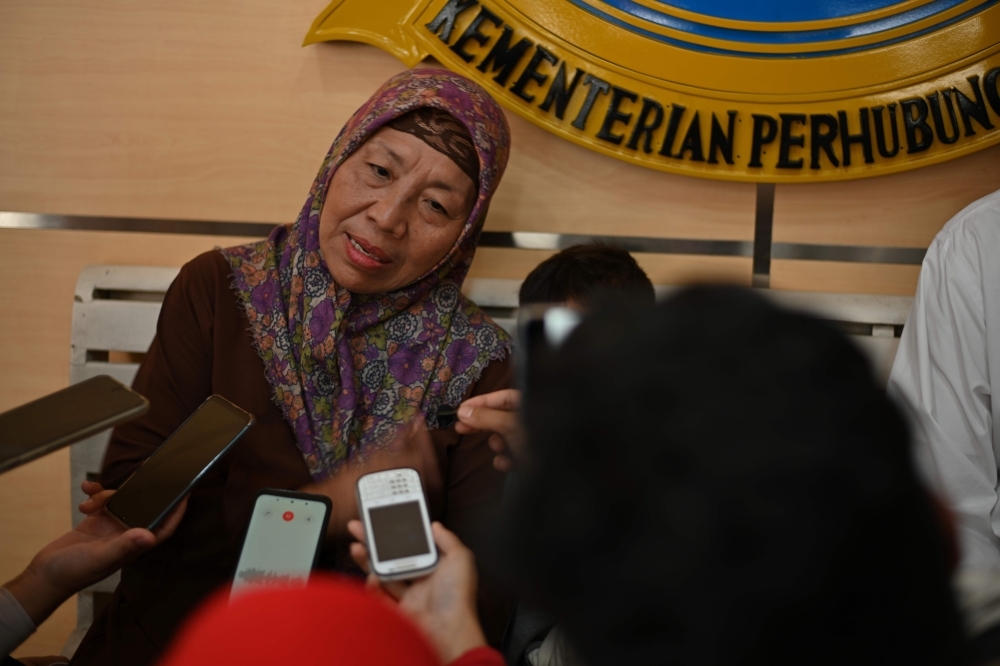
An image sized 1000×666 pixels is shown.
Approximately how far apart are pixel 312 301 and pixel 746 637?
1.29 m

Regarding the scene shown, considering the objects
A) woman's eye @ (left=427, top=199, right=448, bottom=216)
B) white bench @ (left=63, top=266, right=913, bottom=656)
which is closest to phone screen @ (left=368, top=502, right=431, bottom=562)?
woman's eye @ (left=427, top=199, right=448, bottom=216)

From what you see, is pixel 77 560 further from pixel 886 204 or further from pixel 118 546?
pixel 886 204

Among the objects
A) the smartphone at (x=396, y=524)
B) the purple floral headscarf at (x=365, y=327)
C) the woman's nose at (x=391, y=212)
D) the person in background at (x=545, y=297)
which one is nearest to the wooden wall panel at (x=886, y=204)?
the person in background at (x=545, y=297)

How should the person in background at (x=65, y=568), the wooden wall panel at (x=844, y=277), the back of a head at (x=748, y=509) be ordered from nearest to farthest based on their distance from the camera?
the back of a head at (x=748, y=509), the person in background at (x=65, y=568), the wooden wall panel at (x=844, y=277)

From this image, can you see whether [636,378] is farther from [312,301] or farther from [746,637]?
[312,301]

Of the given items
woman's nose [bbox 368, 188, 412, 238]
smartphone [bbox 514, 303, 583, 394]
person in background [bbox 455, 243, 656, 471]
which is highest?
woman's nose [bbox 368, 188, 412, 238]

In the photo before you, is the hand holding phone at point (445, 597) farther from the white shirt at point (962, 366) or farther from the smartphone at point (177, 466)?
the white shirt at point (962, 366)

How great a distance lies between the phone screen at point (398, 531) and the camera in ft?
3.15

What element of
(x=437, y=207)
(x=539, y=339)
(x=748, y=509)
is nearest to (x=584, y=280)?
(x=437, y=207)

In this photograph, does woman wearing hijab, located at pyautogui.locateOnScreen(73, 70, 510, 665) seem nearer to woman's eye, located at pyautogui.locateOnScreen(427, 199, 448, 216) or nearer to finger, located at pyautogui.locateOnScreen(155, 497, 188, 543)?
woman's eye, located at pyautogui.locateOnScreen(427, 199, 448, 216)

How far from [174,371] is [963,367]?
153cm

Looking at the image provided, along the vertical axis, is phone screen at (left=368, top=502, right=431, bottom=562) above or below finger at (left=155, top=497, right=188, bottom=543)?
above

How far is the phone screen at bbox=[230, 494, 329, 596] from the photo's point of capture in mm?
1166

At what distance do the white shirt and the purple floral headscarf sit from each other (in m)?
0.84
